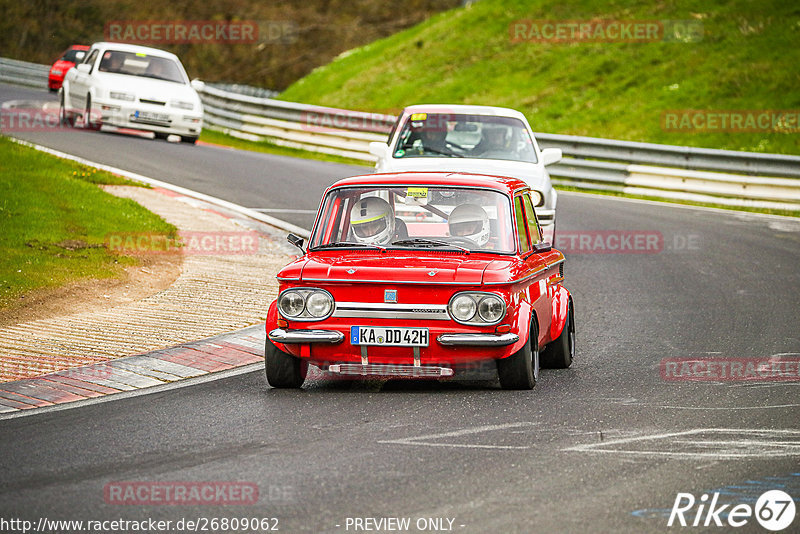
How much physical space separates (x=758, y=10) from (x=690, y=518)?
2812 cm

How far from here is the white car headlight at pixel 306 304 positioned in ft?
26.6

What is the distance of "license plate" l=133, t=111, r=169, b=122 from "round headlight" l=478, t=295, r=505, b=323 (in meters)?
17.2

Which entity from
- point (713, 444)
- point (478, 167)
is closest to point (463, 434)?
point (713, 444)

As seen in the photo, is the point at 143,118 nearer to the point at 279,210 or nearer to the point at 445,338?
the point at 279,210

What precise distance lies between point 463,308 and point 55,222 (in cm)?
798

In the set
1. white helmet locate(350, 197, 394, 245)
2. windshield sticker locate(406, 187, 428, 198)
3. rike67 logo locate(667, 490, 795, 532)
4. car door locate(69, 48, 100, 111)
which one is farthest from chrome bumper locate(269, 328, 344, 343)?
car door locate(69, 48, 100, 111)

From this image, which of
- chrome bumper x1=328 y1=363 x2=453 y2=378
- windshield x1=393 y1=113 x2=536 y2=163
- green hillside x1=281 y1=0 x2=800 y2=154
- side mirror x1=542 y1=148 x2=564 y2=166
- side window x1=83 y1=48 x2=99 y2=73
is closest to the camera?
chrome bumper x1=328 y1=363 x2=453 y2=378

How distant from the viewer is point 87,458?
6496mm

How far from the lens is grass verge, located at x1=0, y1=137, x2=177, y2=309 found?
1222 cm

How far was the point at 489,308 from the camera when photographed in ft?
26.2

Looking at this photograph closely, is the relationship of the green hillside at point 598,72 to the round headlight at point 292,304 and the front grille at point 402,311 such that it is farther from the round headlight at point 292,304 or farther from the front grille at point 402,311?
the round headlight at point 292,304

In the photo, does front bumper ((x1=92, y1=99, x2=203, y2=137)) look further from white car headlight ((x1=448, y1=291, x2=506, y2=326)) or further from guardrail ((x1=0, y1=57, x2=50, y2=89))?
white car headlight ((x1=448, y1=291, x2=506, y2=326))

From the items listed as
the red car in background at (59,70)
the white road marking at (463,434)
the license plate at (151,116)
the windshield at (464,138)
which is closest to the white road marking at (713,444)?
the white road marking at (463,434)

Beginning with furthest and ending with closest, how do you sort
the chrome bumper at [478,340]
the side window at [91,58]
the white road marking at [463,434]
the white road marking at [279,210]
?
1. the side window at [91,58]
2. the white road marking at [279,210]
3. the chrome bumper at [478,340]
4. the white road marking at [463,434]
